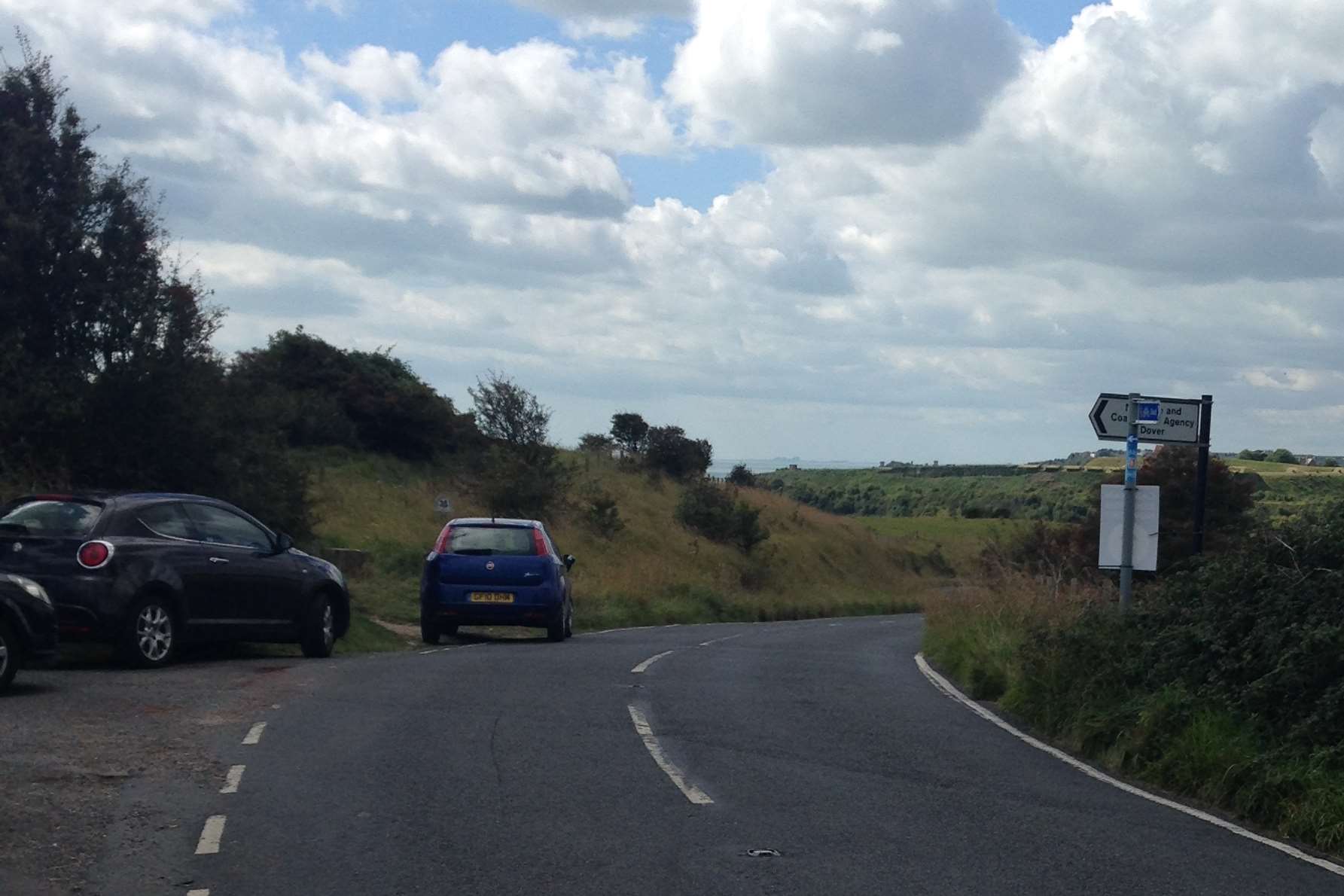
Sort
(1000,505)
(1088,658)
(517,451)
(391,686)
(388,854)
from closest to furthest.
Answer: (388,854) < (1088,658) < (391,686) < (517,451) < (1000,505)

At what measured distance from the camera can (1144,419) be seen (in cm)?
1473

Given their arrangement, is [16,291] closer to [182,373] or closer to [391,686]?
[182,373]

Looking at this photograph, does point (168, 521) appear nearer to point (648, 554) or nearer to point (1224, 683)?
point (1224, 683)

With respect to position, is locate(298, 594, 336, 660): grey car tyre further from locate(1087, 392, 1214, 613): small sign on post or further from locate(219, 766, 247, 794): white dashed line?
locate(1087, 392, 1214, 613): small sign on post

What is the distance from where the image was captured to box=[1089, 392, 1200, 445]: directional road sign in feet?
48.3

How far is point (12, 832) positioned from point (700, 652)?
1334 centimetres

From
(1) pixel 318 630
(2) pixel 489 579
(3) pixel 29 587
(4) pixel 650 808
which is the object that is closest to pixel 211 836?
(4) pixel 650 808

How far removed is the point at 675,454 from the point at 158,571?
2122 inches

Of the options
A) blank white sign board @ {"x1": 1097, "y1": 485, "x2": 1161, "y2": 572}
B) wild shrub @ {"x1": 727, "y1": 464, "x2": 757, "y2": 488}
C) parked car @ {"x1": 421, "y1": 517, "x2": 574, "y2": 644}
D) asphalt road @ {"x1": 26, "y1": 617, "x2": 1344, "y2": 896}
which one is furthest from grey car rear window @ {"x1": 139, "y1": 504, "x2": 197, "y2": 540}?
wild shrub @ {"x1": 727, "y1": 464, "x2": 757, "y2": 488}

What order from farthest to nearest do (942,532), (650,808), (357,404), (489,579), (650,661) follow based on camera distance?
(942,532) → (357,404) → (489,579) → (650,661) → (650,808)

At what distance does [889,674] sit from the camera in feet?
59.0

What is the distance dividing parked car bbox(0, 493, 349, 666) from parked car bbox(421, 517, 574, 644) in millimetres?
3576

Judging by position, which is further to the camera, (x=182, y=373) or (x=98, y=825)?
(x=182, y=373)

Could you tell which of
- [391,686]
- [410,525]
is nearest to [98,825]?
[391,686]
